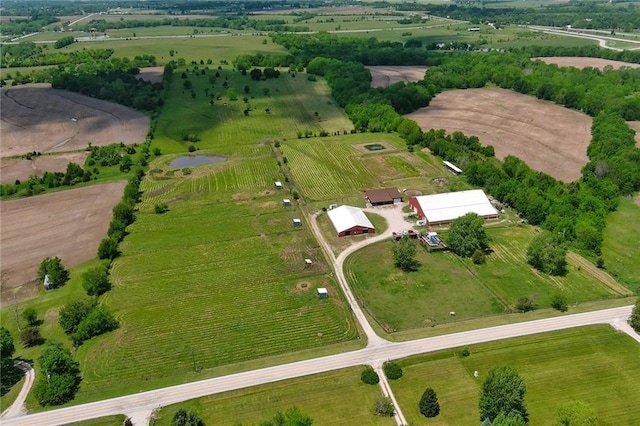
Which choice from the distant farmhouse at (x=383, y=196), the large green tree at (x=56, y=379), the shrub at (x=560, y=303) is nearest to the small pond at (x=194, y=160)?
the distant farmhouse at (x=383, y=196)

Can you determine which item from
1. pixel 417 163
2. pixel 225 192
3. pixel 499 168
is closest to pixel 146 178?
pixel 225 192

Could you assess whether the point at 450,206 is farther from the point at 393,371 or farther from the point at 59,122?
the point at 59,122

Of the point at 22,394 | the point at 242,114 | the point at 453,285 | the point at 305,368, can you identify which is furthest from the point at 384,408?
the point at 242,114

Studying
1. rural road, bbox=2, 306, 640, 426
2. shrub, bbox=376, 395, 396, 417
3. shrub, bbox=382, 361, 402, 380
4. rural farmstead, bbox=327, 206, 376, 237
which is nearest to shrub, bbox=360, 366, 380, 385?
shrub, bbox=382, 361, 402, 380

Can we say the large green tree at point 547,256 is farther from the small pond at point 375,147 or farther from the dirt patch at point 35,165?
the dirt patch at point 35,165

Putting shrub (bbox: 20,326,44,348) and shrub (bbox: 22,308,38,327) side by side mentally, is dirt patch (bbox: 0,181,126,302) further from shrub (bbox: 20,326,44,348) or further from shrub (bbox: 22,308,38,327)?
shrub (bbox: 20,326,44,348)

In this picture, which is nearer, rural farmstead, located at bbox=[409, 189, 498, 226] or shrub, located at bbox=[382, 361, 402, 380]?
shrub, located at bbox=[382, 361, 402, 380]
